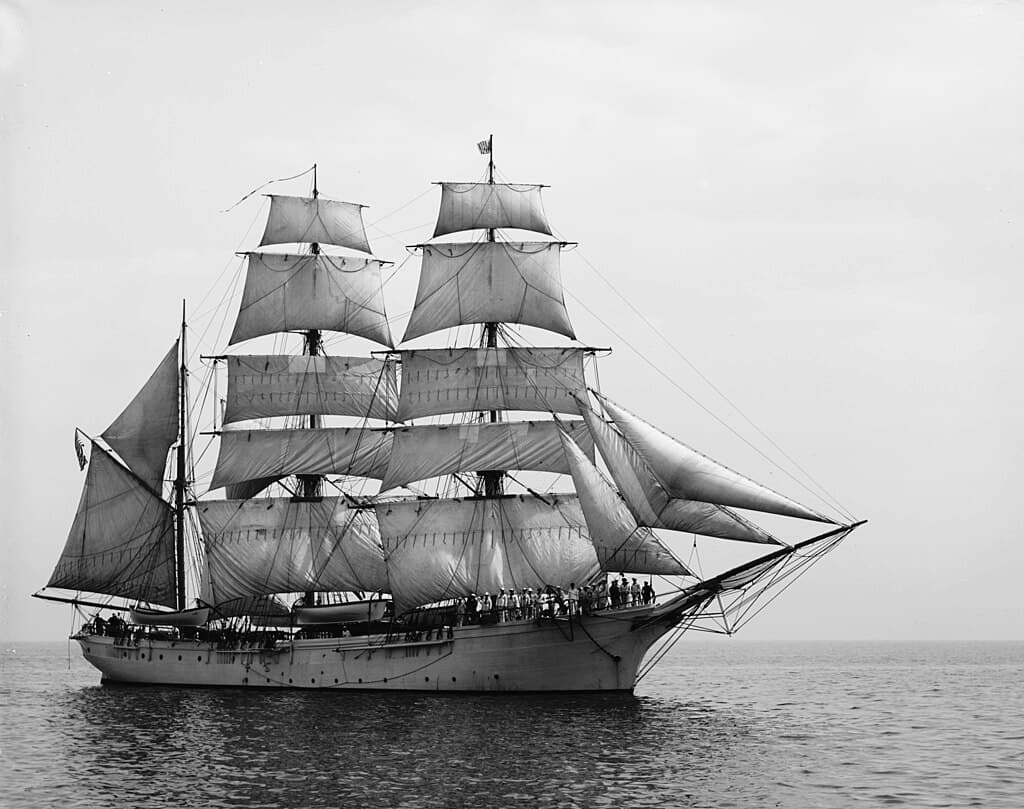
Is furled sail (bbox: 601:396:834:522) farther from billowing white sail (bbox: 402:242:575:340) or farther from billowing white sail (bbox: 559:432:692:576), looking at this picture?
billowing white sail (bbox: 402:242:575:340)

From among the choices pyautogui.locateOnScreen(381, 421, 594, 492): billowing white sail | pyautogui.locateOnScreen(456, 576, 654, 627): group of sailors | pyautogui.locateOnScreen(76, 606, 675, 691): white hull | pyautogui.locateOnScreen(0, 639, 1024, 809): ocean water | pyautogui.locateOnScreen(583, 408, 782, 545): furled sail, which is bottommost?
pyautogui.locateOnScreen(0, 639, 1024, 809): ocean water

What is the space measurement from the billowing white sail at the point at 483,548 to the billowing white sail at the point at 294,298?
562 inches

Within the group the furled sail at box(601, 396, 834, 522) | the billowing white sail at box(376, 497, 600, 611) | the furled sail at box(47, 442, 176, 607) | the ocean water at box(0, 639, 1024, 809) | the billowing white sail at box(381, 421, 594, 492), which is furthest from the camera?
the furled sail at box(47, 442, 176, 607)

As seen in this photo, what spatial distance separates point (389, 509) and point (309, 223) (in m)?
18.3

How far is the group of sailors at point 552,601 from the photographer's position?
59.0m

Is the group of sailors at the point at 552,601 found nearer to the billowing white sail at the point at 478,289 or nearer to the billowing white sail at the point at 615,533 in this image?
the billowing white sail at the point at 615,533

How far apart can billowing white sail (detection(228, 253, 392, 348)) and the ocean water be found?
20841 millimetres

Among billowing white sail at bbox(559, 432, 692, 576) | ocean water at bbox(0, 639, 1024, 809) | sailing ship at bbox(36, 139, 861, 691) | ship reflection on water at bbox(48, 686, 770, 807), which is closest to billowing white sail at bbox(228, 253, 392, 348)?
sailing ship at bbox(36, 139, 861, 691)

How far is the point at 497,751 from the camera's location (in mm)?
43594

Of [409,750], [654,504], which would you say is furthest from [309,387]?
[409,750]

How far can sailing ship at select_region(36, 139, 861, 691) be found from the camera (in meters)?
59.2

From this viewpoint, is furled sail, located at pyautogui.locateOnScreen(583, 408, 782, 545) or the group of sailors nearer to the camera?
furled sail, located at pyautogui.locateOnScreen(583, 408, 782, 545)

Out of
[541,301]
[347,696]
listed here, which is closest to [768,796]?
[347,696]

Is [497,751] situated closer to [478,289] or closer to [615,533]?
[615,533]
